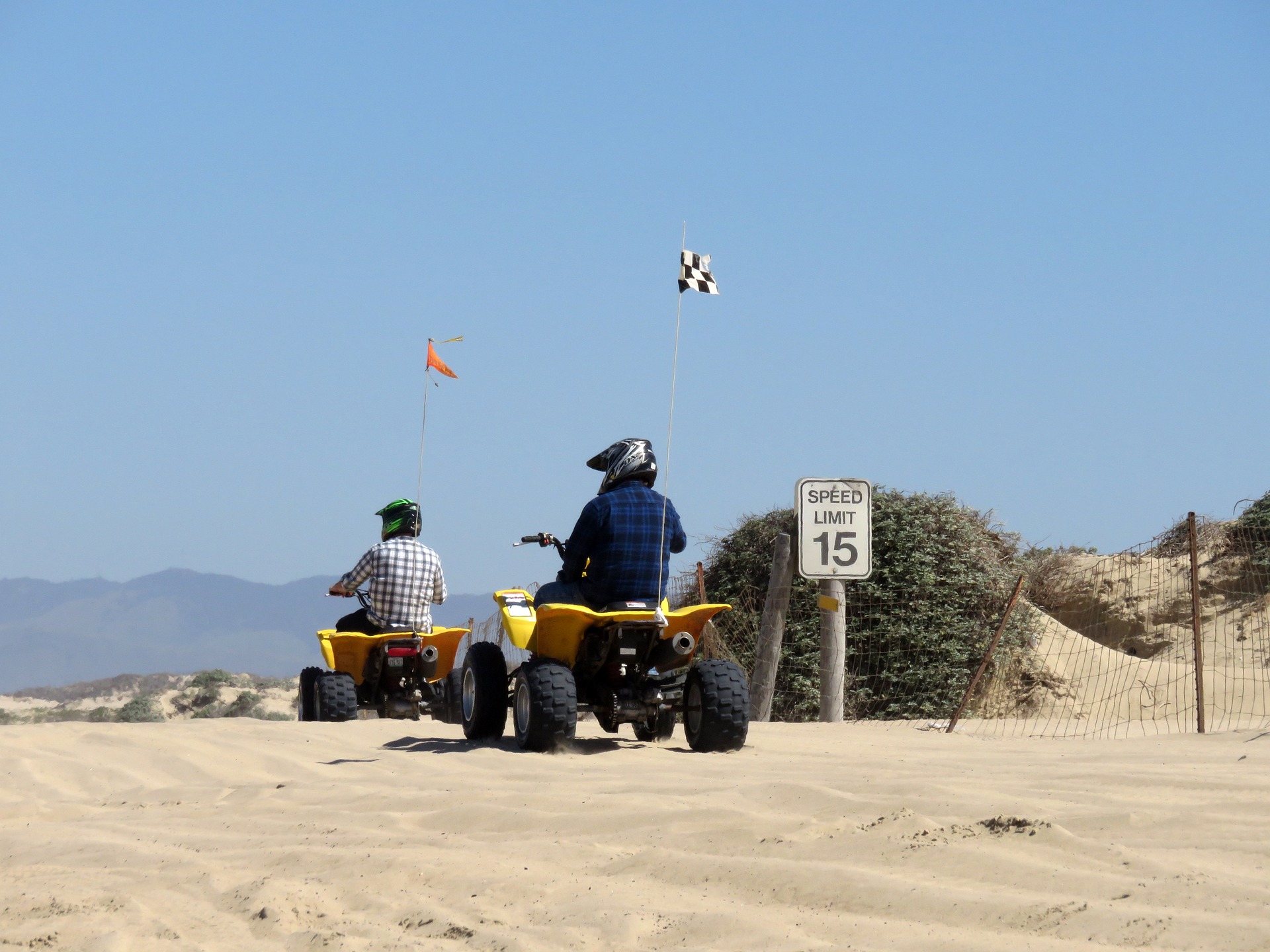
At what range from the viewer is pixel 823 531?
10.1m

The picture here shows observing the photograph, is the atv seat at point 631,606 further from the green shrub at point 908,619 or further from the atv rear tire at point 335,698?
the green shrub at point 908,619

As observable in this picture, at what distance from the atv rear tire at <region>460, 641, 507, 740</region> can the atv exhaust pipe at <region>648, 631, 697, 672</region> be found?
43.6 inches

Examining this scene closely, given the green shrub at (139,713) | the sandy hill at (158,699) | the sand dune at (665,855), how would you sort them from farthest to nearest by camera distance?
the sandy hill at (158,699) < the green shrub at (139,713) < the sand dune at (665,855)

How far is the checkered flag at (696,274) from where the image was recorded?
8.09 metres

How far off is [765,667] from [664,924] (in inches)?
273

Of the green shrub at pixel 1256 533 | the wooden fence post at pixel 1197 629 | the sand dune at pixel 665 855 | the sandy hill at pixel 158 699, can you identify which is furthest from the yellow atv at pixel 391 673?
the green shrub at pixel 1256 533

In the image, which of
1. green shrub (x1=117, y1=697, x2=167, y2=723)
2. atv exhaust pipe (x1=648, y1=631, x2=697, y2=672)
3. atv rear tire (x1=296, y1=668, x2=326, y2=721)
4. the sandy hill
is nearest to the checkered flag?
atv exhaust pipe (x1=648, y1=631, x2=697, y2=672)

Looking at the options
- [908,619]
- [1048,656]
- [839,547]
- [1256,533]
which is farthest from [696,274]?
[1256,533]

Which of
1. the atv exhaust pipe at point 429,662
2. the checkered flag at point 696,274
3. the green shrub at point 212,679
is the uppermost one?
the checkered flag at point 696,274

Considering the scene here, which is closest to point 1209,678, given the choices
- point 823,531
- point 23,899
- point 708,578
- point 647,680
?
point 823,531

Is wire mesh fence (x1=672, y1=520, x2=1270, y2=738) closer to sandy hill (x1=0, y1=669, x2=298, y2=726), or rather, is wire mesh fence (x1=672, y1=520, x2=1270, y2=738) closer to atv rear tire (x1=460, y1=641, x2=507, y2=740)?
atv rear tire (x1=460, y1=641, x2=507, y2=740)

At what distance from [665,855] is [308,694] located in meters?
6.23

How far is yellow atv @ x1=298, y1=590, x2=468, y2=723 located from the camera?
32.2 feet

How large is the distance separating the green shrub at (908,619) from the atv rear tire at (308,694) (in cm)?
467
